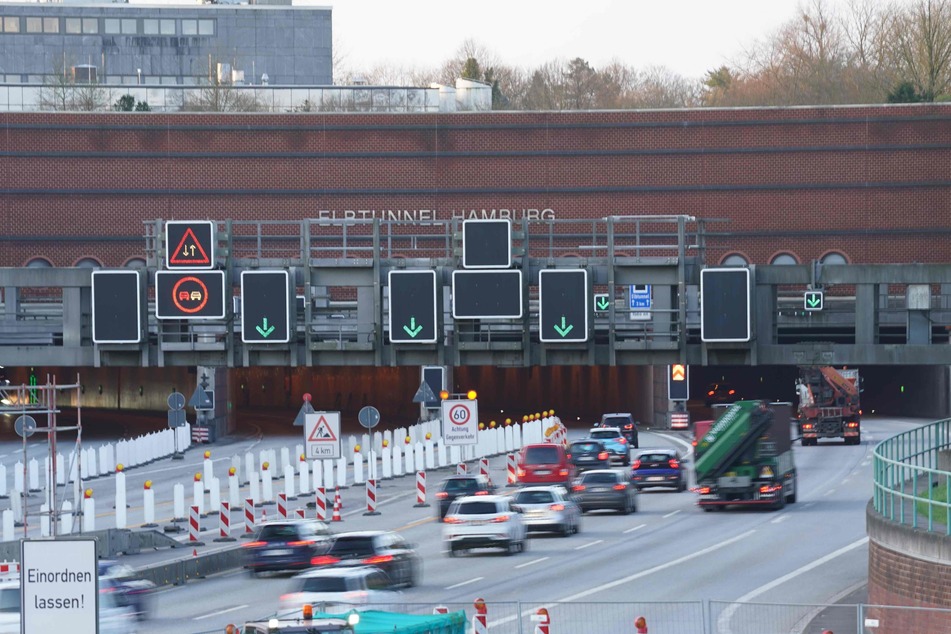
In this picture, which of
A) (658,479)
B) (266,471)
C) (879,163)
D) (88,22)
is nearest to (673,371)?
(879,163)

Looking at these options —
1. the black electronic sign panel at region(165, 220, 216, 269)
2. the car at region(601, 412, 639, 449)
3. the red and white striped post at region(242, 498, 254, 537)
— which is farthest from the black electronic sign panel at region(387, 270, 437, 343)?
the car at region(601, 412, 639, 449)

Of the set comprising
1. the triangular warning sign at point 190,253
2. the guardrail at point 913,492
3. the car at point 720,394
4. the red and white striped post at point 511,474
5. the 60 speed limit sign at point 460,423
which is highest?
the triangular warning sign at point 190,253

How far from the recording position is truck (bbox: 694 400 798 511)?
41438 millimetres

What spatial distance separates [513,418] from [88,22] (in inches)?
2566

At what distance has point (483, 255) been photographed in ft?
95.0

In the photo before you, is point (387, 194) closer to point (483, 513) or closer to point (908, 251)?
point (908, 251)

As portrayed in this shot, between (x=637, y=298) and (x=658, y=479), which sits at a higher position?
(x=637, y=298)

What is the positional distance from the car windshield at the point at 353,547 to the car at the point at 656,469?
19.3 m

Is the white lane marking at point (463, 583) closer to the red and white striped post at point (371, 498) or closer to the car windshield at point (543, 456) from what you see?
the red and white striped post at point (371, 498)

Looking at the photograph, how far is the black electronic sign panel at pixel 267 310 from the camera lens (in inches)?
1141

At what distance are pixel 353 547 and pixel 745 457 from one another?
1572cm

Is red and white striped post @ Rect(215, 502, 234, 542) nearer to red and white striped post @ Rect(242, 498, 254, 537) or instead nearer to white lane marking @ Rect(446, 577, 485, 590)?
red and white striped post @ Rect(242, 498, 254, 537)

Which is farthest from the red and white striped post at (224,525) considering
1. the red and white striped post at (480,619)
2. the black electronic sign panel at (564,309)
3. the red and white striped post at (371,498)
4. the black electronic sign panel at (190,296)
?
the red and white striped post at (480,619)

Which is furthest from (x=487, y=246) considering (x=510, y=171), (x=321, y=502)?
(x=510, y=171)
